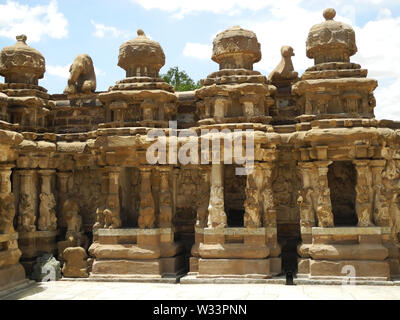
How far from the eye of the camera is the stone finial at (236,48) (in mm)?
12555

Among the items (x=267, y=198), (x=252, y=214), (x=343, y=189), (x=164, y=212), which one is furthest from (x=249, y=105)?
(x=164, y=212)

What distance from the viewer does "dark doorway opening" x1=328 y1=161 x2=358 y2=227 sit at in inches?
499

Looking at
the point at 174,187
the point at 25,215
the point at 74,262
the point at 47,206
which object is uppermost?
the point at 174,187

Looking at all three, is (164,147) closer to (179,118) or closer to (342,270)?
(179,118)

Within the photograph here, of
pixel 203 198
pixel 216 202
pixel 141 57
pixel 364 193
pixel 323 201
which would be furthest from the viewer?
pixel 141 57

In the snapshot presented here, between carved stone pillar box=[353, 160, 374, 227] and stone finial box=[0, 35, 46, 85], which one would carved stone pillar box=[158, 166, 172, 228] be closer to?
carved stone pillar box=[353, 160, 374, 227]

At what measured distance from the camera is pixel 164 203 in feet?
40.9

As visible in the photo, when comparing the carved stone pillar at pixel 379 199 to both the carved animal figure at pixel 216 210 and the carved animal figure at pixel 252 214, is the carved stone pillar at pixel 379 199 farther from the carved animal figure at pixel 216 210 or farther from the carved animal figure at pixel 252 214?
the carved animal figure at pixel 216 210

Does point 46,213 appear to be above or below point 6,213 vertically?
below

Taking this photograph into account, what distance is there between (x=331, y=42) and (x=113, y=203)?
7049 millimetres

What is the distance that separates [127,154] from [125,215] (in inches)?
75.5

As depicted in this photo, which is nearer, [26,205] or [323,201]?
[323,201]

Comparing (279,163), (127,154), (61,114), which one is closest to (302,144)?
(279,163)

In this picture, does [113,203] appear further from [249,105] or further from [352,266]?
[352,266]
